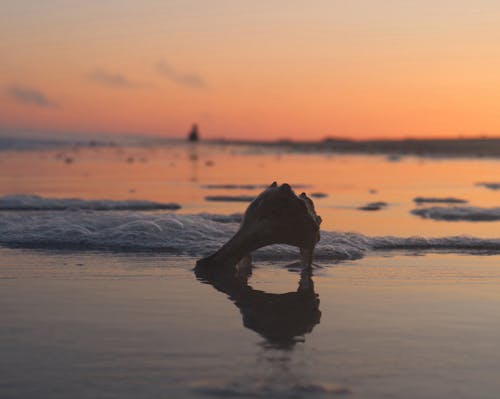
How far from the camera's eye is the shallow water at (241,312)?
4.03 m

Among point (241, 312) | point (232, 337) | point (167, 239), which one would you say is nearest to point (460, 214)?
point (167, 239)

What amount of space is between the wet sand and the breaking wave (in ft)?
4.07

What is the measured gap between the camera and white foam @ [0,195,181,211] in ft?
44.3

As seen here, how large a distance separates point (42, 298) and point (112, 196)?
10.3 metres

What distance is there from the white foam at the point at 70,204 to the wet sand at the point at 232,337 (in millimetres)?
6201

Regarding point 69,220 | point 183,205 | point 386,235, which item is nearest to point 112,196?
point 183,205

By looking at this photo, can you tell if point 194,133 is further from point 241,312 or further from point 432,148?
point 241,312

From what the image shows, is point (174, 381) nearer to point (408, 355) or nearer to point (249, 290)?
point (408, 355)

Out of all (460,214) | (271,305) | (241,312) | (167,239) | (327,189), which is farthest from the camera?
(327,189)

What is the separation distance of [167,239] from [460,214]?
6018 mm

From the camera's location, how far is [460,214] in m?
13.0

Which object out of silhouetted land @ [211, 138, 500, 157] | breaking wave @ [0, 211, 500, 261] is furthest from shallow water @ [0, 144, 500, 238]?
silhouetted land @ [211, 138, 500, 157]

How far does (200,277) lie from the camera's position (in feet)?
23.3

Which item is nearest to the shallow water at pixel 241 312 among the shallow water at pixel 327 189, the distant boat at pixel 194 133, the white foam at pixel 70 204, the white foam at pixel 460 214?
the shallow water at pixel 327 189
